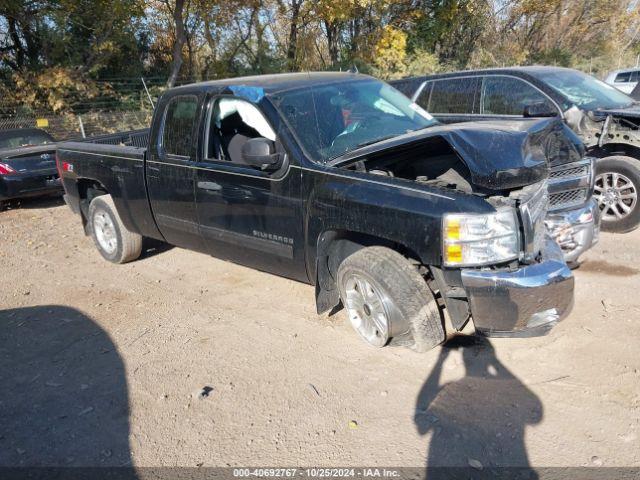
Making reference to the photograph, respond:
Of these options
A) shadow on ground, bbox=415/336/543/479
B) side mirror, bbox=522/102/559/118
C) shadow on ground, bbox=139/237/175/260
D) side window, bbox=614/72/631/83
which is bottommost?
shadow on ground, bbox=415/336/543/479

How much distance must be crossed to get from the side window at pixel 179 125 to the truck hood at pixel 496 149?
1.58 m

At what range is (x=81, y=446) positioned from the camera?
3.17 metres

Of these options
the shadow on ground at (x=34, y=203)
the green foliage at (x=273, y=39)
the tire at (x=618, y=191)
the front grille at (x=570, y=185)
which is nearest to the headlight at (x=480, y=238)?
the front grille at (x=570, y=185)

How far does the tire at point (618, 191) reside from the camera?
597 centimetres

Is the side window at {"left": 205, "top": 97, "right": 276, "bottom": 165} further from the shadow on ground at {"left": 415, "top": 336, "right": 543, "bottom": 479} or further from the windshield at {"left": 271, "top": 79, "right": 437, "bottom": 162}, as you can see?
the shadow on ground at {"left": 415, "top": 336, "right": 543, "bottom": 479}

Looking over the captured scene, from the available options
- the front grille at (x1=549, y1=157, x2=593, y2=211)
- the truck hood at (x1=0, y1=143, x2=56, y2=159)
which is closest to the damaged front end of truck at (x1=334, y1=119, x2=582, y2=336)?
the front grille at (x1=549, y1=157, x2=593, y2=211)

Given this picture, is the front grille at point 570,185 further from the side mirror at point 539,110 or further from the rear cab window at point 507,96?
the rear cab window at point 507,96

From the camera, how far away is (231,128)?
4922 mm

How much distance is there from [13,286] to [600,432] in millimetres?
5541

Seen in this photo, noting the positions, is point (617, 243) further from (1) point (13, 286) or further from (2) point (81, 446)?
(1) point (13, 286)

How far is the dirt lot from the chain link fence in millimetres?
10947

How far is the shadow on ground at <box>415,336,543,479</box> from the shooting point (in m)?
2.80

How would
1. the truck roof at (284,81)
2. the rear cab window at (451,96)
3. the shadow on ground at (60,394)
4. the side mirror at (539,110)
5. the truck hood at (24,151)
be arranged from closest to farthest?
the shadow on ground at (60,394) → the truck roof at (284,81) → the side mirror at (539,110) → the rear cab window at (451,96) → the truck hood at (24,151)

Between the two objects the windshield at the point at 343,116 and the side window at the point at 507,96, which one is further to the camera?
the side window at the point at 507,96
